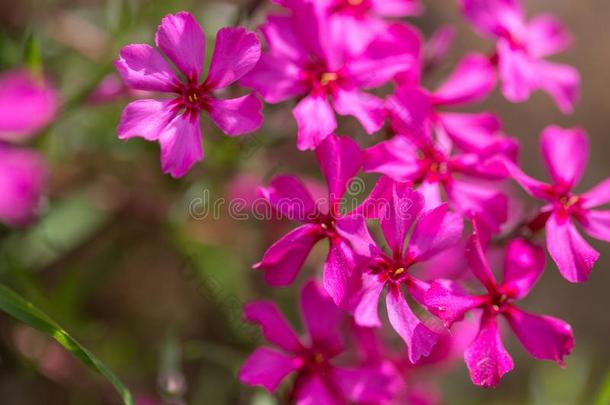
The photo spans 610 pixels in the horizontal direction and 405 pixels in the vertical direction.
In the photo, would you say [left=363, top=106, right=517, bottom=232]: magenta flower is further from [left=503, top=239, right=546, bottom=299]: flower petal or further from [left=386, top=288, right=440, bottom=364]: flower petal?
[left=386, top=288, right=440, bottom=364]: flower petal

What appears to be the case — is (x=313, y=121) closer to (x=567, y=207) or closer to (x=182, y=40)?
(x=182, y=40)

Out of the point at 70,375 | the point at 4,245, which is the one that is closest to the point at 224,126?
the point at 4,245

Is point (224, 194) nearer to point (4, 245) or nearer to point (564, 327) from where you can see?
point (4, 245)

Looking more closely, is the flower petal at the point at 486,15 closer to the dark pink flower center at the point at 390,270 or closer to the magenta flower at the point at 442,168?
the magenta flower at the point at 442,168

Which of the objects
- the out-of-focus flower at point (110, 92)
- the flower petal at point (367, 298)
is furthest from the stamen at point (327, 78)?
the out-of-focus flower at point (110, 92)

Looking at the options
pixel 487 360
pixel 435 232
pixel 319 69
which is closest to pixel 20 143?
pixel 319 69

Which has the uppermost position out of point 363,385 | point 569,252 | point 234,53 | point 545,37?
point 234,53
